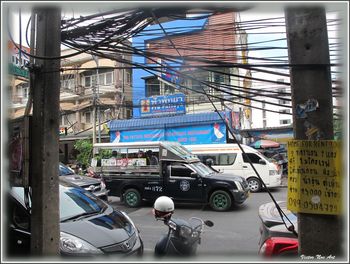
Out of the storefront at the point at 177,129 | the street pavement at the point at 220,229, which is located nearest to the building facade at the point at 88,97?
the storefront at the point at 177,129

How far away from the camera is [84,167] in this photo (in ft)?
71.8

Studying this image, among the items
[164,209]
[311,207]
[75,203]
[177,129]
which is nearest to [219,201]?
[75,203]

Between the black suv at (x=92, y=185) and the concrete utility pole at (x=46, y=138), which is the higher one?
the concrete utility pole at (x=46, y=138)

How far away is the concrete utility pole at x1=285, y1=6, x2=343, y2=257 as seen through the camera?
253 centimetres

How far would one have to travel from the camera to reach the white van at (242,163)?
14781 mm

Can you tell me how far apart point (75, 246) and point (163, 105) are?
1765 centimetres

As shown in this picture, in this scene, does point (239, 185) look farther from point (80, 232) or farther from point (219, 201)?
point (80, 232)

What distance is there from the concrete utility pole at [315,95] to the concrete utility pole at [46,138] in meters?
2.37

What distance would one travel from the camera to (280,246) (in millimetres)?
4000

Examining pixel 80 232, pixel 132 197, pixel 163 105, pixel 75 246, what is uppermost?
pixel 163 105

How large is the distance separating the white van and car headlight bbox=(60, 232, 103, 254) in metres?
10.2

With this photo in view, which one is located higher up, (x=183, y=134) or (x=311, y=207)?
(x=183, y=134)

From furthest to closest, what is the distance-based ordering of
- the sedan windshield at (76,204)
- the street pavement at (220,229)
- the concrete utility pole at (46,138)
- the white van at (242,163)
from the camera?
the white van at (242,163), the street pavement at (220,229), the sedan windshield at (76,204), the concrete utility pole at (46,138)

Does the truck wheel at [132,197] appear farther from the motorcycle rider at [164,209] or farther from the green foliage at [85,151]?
the green foliage at [85,151]
